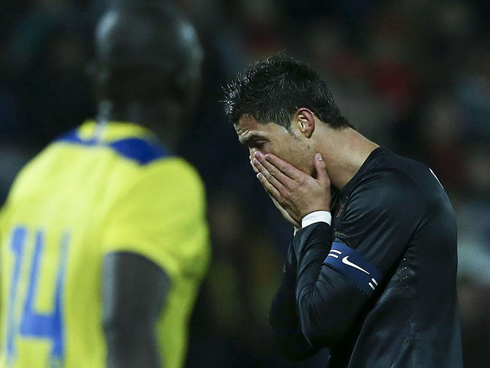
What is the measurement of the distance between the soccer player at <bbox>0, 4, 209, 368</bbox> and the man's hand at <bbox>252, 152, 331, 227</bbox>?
0.56 metres

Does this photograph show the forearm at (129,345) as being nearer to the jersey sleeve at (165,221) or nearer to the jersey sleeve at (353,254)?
the jersey sleeve at (165,221)

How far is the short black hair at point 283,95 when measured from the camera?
2.59 metres

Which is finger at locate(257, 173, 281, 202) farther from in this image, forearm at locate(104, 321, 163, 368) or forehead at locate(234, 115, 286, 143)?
forearm at locate(104, 321, 163, 368)

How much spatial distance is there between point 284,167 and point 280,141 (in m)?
0.07

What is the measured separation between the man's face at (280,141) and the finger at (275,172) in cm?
2

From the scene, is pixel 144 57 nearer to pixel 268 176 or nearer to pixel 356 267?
pixel 268 176

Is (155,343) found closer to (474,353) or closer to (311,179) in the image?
(311,179)

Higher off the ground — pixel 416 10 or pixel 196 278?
pixel 416 10

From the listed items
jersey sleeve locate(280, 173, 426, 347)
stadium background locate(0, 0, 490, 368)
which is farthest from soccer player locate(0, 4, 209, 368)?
stadium background locate(0, 0, 490, 368)

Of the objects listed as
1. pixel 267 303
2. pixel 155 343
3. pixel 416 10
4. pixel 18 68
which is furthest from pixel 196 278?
pixel 416 10

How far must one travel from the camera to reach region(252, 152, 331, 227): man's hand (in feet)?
8.40

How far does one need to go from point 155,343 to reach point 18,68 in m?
4.71

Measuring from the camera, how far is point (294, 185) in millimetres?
2588

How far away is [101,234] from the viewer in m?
3.04
